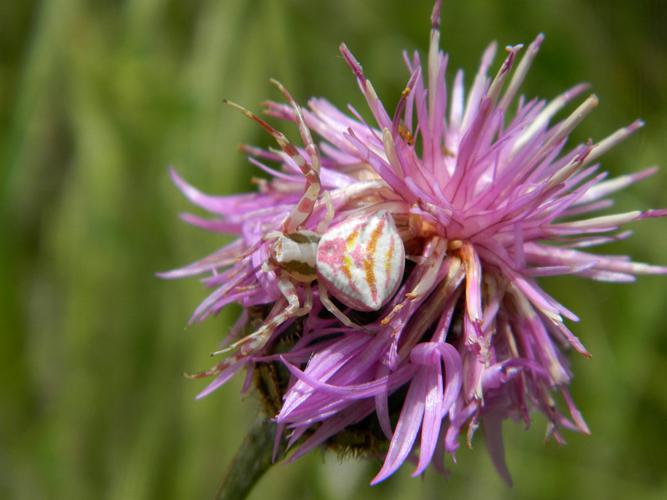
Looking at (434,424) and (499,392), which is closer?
(434,424)

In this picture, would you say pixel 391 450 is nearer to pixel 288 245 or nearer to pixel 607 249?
pixel 288 245

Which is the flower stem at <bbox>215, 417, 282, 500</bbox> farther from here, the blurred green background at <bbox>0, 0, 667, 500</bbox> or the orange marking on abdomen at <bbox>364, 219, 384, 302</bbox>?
the blurred green background at <bbox>0, 0, 667, 500</bbox>

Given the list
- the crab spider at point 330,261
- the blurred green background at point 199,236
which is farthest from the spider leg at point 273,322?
the blurred green background at point 199,236

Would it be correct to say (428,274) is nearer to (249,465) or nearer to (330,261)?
(330,261)

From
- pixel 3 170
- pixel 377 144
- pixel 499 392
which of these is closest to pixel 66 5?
pixel 3 170

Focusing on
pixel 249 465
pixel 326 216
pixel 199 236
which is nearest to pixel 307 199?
pixel 326 216

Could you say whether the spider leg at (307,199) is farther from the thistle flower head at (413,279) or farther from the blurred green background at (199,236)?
the blurred green background at (199,236)
